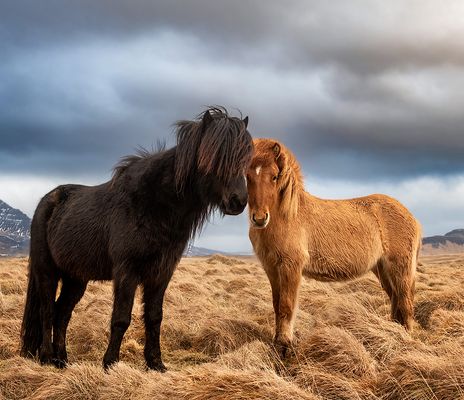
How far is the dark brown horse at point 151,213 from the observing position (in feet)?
14.8

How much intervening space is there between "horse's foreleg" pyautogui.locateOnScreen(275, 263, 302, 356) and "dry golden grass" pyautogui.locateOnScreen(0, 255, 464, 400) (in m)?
0.20

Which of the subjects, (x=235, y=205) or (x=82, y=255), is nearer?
(x=235, y=205)

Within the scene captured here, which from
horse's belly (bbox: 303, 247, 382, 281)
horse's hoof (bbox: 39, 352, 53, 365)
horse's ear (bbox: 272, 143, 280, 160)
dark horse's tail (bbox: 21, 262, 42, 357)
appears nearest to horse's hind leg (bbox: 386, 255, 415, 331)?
horse's belly (bbox: 303, 247, 382, 281)

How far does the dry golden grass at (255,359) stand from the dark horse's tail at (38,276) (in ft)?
1.32

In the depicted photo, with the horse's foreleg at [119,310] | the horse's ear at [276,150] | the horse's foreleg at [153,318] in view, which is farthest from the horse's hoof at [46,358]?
the horse's ear at [276,150]

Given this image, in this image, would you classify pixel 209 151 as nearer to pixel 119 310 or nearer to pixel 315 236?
pixel 119 310

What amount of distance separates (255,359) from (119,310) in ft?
4.38

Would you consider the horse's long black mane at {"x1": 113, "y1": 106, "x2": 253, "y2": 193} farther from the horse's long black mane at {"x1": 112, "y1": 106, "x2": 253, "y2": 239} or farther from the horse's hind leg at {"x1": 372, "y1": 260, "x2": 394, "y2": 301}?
the horse's hind leg at {"x1": 372, "y1": 260, "x2": 394, "y2": 301}

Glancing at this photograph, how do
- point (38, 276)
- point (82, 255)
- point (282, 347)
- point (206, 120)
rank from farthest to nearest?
point (38, 276), point (282, 347), point (82, 255), point (206, 120)

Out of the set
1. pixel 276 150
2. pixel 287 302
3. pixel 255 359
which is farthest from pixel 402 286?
pixel 255 359

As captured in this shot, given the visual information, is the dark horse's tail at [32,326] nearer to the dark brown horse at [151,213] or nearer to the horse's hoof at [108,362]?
the dark brown horse at [151,213]

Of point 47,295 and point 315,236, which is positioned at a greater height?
point 315,236

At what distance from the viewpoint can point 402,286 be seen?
7.11 meters

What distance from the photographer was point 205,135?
4.57m
